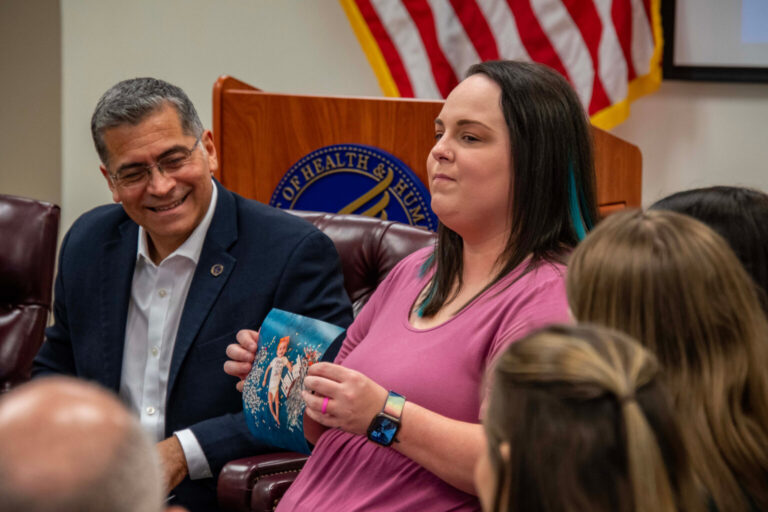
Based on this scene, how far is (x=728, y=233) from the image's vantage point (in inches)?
52.2

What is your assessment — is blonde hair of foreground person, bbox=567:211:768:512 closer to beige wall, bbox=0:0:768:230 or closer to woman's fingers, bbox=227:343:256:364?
woman's fingers, bbox=227:343:256:364

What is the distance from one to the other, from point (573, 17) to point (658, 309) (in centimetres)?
305

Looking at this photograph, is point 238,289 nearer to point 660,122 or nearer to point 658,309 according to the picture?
point 658,309

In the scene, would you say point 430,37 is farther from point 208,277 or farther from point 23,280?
point 208,277

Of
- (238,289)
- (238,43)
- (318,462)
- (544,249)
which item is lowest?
(318,462)

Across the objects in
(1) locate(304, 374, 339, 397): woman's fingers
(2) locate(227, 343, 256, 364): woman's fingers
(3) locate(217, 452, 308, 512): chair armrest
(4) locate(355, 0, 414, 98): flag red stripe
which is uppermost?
(4) locate(355, 0, 414, 98): flag red stripe

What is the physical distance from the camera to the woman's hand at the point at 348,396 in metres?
1.46

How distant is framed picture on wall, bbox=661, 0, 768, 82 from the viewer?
150 inches

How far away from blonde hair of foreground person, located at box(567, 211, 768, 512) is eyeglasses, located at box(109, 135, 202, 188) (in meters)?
1.33

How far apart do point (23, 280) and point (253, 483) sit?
1220 mm

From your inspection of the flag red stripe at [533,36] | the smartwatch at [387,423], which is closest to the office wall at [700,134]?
the flag red stripe at [533,36]

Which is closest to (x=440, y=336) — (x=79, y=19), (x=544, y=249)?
(x=544, y=249)

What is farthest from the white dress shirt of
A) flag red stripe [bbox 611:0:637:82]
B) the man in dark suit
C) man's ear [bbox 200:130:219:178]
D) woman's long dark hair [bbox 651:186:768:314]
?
flag red stripe [bbox 611:0:637:82]

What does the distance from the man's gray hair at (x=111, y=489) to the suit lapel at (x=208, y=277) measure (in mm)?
1475
